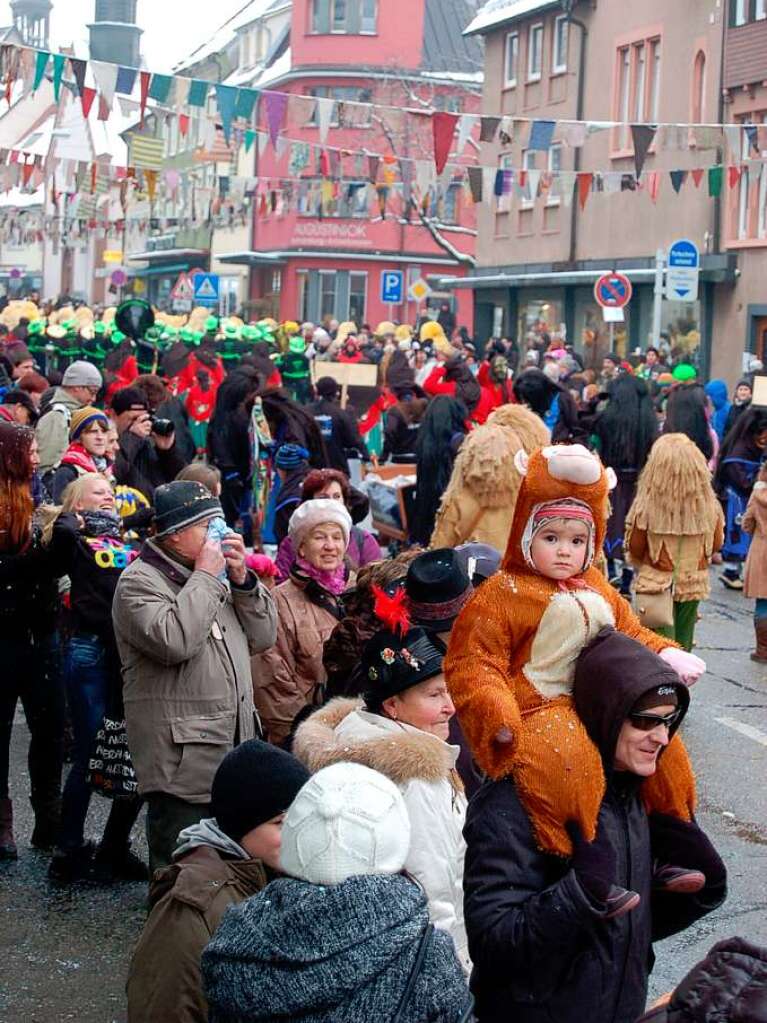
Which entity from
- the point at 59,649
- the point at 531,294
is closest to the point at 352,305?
the point at 531,294

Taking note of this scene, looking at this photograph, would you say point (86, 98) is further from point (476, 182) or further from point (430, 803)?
point (430, 803)

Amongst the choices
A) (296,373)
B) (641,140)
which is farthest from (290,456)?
(296,373)

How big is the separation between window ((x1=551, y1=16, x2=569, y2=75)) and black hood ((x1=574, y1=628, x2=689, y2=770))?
1607 inches

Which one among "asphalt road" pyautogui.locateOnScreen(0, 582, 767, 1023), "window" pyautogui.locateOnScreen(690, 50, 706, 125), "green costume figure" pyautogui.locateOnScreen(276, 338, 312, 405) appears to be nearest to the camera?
"asphalt road" pyautogui.locateOnScreen(0, 582, 767, 1023)

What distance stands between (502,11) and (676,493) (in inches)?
1499

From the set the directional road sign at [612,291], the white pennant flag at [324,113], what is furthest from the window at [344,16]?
the white pennant flag at [324,113]

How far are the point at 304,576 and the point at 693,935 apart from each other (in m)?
2.01

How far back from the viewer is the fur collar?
12.4 feet

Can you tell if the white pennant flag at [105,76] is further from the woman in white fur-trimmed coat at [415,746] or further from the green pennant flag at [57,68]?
the woman in white fur-trimmed coat at [415,746]

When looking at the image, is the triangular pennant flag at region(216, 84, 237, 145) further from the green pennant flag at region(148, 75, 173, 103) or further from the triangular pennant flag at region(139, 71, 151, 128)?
the triangular pennant flag at region(139, 71, 151, 128)

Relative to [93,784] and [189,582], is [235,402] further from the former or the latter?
[189,582]

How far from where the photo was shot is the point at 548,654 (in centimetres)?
378

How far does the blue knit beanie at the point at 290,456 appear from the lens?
36.6ft

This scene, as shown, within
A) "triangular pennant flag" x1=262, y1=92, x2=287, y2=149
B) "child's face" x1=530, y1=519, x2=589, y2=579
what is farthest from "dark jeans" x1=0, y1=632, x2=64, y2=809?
"triangular pennant flag" x1=262, y1=92, x2=287, y2=149
